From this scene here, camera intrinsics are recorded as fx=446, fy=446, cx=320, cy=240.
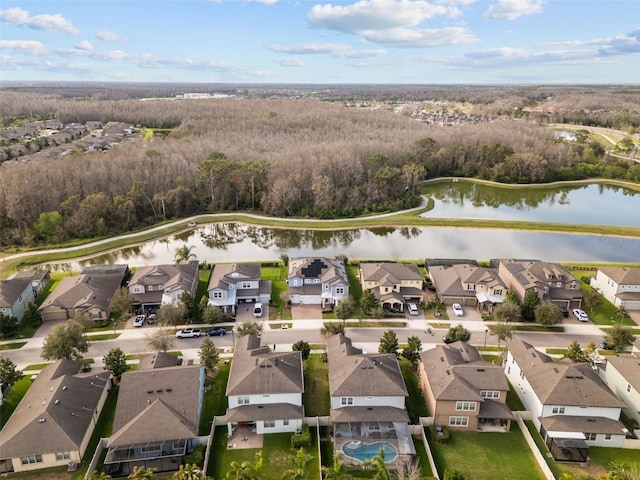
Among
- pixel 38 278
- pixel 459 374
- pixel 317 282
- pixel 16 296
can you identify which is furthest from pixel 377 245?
pixel 16 296

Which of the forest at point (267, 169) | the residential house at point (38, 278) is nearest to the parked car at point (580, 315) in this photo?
the forest at point (267, 169)

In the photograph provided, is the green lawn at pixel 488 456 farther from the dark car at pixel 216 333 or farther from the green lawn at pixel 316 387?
the dark car at pixel 216 333

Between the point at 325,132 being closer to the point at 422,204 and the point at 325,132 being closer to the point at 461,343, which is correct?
the point at 422,204

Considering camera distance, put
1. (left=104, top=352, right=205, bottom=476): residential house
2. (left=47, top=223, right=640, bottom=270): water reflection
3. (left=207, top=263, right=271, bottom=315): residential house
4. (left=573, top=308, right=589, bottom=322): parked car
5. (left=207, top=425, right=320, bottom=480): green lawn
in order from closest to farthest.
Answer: (left=207, top=425, right=320, bottom=480): green lawn, (left=104, top=352, right=205, bottom=476): residential house, (left=573, top=308, right=589, bottom=322): parked car, (left=207, top=263, right=271, bottom=315): residential house, (left=47, top=223, right=640, bottom=270): water reflection

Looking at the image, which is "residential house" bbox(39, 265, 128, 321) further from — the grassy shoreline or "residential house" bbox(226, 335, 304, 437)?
"residential house" bbox(226, 335, 304, 437)

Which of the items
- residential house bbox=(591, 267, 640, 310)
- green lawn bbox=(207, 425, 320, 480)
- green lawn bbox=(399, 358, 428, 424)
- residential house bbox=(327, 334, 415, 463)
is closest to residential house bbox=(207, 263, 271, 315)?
residential house bbox=(327, 334, 415, 463)

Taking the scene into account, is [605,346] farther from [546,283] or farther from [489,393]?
[489,393]
